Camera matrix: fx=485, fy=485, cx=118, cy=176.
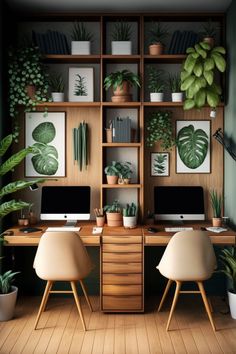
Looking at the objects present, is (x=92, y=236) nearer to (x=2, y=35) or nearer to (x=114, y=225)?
(x=114, y=225)

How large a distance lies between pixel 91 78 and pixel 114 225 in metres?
1.46

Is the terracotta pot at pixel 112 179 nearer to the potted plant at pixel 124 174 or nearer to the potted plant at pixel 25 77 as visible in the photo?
the potted plant at pixel 124 174

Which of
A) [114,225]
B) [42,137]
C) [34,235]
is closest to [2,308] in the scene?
[34,235]

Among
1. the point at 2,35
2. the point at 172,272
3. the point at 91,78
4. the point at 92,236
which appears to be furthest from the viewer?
the point at 91,78

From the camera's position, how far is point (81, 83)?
4773 millimetres

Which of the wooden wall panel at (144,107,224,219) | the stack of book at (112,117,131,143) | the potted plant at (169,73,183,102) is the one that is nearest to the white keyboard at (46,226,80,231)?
the wooden wall panel at (144,107,224,219)

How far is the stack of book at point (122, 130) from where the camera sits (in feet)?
15.0

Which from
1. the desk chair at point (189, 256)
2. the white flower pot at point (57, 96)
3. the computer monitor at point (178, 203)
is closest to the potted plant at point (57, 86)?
the white flower pot at point (57, 96)

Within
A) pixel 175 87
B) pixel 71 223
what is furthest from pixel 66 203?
pixel 175 87

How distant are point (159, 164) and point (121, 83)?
2.97 ft

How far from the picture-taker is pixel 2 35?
446 centimetres

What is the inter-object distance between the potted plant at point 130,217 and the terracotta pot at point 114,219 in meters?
0.10

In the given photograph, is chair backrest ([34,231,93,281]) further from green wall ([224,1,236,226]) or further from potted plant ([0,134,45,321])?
green wall ([224,1,236,226])

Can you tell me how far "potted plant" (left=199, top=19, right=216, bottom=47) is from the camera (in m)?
4.56
